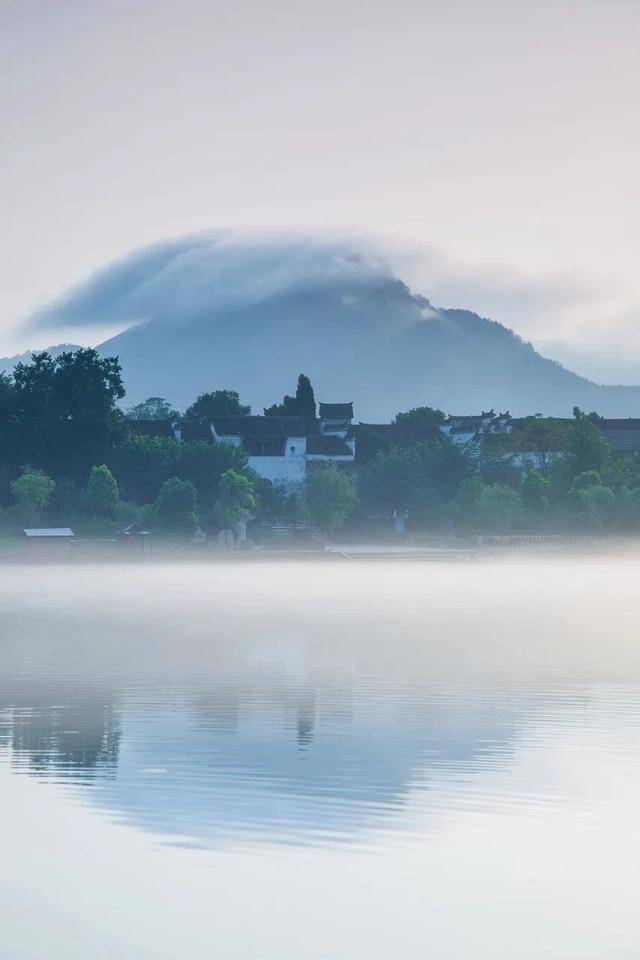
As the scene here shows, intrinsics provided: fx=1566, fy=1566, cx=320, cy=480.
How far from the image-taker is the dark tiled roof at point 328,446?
146 m

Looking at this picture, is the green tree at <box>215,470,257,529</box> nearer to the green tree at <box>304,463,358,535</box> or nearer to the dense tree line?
the dense tree line

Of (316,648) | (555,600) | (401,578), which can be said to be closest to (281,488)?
(401,578)

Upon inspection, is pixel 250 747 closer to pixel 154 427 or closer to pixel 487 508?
pixel 487 508

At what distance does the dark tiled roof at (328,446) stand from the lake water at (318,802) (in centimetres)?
10827

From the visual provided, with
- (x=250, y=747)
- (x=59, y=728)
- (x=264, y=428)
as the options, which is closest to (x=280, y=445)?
(x=264, y=428)

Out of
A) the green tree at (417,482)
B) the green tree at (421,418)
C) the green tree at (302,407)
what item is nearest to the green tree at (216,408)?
the green tree at (302,407)

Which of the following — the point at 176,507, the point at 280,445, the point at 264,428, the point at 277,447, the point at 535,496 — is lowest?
the point at 176,507

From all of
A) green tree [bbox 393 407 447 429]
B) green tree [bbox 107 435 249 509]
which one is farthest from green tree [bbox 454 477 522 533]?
green tree [bbox 393 407 447 429]

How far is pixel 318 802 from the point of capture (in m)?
17.0

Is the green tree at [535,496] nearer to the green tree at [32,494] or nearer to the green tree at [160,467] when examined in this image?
the green tree at [160,467]

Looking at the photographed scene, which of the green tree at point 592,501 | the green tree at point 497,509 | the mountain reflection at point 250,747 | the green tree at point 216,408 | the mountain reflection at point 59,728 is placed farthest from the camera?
the green tree at point 216,408

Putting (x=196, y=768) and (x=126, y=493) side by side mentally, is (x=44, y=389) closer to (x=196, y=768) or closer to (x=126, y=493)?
(x=126, y=493)

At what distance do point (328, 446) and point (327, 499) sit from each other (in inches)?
1180

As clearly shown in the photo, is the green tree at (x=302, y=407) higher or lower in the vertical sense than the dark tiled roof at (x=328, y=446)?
higher
